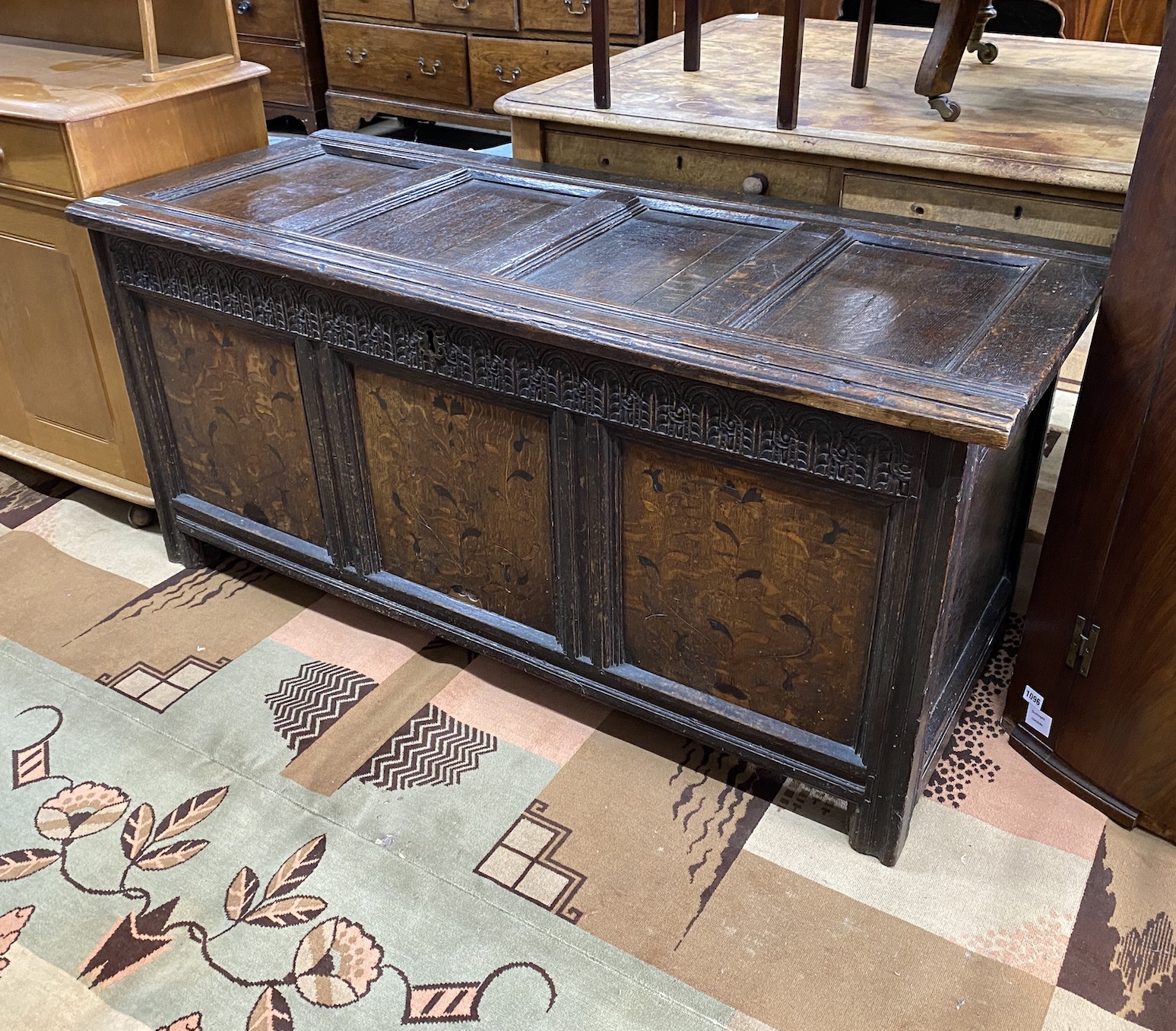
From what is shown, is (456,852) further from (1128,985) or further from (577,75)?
(577,75)

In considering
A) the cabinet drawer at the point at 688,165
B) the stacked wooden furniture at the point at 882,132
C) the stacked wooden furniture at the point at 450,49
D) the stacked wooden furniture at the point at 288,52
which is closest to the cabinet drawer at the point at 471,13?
the stacked wooden furniture at the point at 450,49

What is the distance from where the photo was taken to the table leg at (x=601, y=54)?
2.00 meters

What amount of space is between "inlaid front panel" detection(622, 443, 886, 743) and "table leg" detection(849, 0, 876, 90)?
1.17m

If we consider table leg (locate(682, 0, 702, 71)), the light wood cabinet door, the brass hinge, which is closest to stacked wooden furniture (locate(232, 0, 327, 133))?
the light wood cabinet door

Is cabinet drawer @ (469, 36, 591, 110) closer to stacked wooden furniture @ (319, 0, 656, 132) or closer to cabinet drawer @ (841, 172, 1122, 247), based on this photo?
stacked wooden furniture @ (319, 0, 656, 132)

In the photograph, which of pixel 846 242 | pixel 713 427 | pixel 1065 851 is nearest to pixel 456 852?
pixel 713 427

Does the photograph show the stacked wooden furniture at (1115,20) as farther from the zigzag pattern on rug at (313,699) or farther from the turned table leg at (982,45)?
the zigzag pattern on rug at (313,699)

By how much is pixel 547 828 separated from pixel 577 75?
1.64 metres

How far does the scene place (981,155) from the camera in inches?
67.4

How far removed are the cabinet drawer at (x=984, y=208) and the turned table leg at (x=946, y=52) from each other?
194 millimetres

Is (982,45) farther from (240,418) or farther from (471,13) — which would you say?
(471,13)

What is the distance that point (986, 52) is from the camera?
7.48 feet

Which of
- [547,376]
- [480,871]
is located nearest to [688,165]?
[547,376]

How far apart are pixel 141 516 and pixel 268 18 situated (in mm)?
2568
